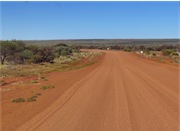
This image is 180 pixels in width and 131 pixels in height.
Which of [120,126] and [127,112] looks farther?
[127,112]

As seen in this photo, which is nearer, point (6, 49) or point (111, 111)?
point (111, 111)

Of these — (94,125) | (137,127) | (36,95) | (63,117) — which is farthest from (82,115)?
(36,95)

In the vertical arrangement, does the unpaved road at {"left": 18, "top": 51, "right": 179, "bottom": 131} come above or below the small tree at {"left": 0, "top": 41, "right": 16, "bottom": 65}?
above

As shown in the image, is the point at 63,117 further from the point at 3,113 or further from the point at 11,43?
the point at 11,43

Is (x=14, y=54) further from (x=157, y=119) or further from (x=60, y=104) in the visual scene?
(x=157, y=119)

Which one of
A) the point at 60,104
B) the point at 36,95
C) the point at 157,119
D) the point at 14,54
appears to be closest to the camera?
the point at 157,119

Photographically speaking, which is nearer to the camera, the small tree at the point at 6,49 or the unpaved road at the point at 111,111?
the unpaved road at the point at 111,111

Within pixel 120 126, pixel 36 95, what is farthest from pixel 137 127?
pixel 36 95

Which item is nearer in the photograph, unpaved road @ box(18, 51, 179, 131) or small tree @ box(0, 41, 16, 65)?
unpaved road @ box(18, 51, 179, 131)

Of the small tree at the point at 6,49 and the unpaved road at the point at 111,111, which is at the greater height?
the unpaved road at the point at 111,111

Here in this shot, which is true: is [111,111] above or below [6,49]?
above

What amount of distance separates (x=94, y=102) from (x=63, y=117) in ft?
9.06

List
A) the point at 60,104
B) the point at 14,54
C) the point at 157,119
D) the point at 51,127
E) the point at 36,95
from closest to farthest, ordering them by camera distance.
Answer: the point at 51,127 → the point at 157,119 → the point at 60,104 → the point at 36,95 → the point at 14,54

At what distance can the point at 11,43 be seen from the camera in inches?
1558
